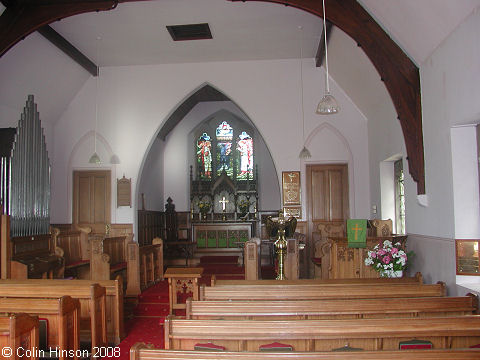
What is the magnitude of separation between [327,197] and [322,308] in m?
6.70

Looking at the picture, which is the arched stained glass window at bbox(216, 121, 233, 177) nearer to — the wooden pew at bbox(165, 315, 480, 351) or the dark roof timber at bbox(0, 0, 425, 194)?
the dark roof timber at bbox(0, 0, 425, 194)

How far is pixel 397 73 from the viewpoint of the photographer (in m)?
6.37

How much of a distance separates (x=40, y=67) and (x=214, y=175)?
21.5 feet

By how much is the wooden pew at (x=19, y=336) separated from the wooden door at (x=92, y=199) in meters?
6.96

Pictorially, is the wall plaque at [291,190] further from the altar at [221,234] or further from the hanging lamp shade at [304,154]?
the altar at [221,234]

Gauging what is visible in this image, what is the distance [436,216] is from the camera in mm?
5801

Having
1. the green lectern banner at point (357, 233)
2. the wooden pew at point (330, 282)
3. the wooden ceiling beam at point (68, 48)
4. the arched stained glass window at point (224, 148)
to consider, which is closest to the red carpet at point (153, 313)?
the wooden pew at point (330, 282)

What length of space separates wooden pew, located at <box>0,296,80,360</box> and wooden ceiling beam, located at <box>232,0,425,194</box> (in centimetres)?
438

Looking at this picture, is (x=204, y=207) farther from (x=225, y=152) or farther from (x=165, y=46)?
(x=165, y=46)

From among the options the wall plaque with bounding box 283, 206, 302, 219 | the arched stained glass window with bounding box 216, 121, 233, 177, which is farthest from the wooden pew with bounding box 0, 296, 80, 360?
the arched stained glass window with bounding box 216, 121, 233, 177

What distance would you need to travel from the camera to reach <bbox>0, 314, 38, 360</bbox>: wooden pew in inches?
137

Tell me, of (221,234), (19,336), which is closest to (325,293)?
(19,336)

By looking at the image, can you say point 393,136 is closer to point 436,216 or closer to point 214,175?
point 436,216

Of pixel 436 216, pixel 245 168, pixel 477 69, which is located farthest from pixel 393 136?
pixel 245 168
